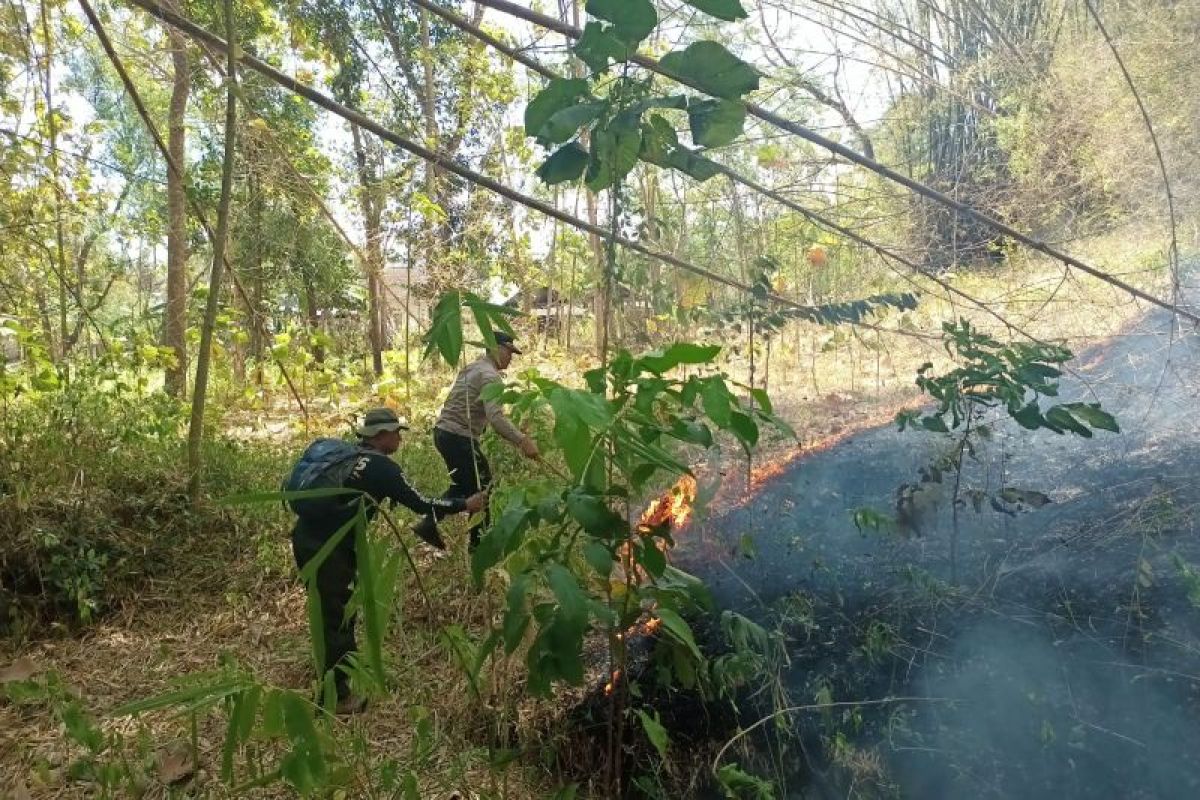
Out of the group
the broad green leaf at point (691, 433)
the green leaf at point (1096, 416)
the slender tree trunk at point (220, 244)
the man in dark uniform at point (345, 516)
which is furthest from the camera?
the slender tree trunk at point (220, 244)

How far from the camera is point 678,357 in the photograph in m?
1.18

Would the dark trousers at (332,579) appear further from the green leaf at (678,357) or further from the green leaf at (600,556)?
the green leaf at (678,357)

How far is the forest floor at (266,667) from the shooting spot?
2273 millimetres

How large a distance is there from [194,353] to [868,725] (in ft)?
27.2

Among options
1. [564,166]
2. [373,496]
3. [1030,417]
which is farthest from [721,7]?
[373,496]

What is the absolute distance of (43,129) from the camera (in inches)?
179

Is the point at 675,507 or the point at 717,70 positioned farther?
the point at 675,507

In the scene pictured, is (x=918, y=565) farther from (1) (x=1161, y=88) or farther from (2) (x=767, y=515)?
(1) (x=1161, y=88)

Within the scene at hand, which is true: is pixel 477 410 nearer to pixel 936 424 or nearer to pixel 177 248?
pixel 936 424

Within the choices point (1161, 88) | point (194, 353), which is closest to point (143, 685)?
point (194, 353)

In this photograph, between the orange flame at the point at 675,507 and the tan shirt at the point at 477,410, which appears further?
the tan shirt at the point at 477,410

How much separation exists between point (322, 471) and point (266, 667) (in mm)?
1136

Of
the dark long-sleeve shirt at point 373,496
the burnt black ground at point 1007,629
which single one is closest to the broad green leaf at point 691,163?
the dark long-sleeve shirt at point 373,496

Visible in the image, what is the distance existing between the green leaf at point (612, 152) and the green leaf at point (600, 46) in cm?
11
